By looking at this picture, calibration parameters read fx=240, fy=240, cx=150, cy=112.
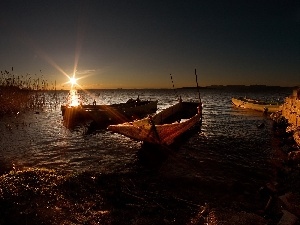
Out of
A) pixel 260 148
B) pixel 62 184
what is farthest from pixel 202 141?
pixel 62 184

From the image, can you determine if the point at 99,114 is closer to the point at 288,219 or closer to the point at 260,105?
the point at 288,219

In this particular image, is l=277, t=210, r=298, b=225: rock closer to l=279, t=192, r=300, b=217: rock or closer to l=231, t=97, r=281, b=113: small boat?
l=279, t=192, r=300, b=217: rock

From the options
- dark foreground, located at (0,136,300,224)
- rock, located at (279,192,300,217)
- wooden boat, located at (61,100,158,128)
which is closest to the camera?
dark foreground, located at (0,136,300,224)

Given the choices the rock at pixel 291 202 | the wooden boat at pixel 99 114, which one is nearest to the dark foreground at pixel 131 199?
the rock at pixel 291 202

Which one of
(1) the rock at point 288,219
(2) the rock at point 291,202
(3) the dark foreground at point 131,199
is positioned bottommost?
(3) the dark foreground at point 131,199

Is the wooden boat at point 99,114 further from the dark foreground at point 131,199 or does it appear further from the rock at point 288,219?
the rock at point 288,219

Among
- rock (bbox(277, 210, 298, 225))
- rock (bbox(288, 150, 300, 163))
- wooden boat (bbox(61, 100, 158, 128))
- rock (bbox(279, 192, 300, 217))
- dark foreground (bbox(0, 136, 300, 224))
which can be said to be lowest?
dark foreground (bbox(0, 136, 300, 224))

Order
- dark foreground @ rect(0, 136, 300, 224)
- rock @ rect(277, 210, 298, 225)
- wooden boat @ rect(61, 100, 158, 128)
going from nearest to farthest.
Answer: rock @ rect(277, 210, 298, 225), dark foreground @ rect(0, 136, 300, 224), wooden boat @ rect(61, 100, 158, 128)

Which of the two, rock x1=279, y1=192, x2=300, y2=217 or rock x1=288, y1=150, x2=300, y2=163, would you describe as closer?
rock x1=279, y1=192, x2=300, y2=217

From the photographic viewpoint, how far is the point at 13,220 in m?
7.86

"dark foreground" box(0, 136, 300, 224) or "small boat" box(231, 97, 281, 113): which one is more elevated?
"small boat" box(231, 97, 281, 113)

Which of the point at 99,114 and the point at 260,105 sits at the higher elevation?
the point at 260,105

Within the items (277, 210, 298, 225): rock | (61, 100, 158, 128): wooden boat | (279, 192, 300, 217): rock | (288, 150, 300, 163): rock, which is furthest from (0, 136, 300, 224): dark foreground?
(61, 100, 158, 128): wooden boat

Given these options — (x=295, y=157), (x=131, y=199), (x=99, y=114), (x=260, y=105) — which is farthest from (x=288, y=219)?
(x=260, y=105)
